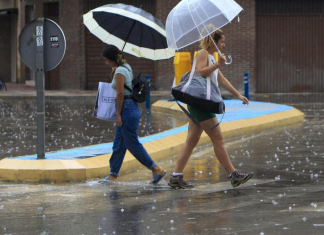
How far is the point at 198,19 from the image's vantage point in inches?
337

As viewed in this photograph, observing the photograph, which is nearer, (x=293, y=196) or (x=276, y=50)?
(x=293, y=196)

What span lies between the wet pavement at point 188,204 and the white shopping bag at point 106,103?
2.65 feet

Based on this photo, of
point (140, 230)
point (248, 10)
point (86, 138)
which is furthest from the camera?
point (248, 10)

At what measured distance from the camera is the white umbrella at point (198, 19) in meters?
8.56

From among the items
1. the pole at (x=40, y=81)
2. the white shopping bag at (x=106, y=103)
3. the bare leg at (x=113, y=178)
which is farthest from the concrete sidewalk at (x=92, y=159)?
the white shopping bag at (x=106, y=103)

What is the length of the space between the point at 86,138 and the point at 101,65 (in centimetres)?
1798

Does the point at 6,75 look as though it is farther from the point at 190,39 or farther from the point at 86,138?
the point at 190,39

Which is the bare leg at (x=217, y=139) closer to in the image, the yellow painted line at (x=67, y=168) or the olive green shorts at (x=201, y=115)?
the olive green shorts at (x=201, y=115)

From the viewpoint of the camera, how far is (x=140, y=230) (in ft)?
21.4

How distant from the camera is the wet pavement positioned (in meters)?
6.61

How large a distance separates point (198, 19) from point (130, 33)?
155 centimetres

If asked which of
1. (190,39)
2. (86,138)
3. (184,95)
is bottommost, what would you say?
→ (86,138)

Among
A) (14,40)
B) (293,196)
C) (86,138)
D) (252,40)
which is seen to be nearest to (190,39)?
(293,196)

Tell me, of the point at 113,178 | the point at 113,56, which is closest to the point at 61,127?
the point at 113,178
